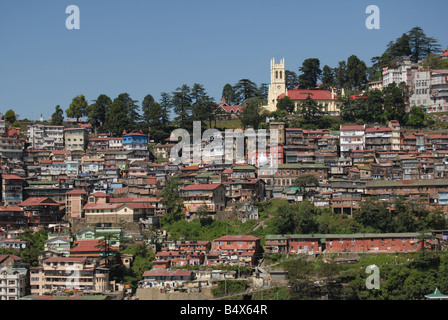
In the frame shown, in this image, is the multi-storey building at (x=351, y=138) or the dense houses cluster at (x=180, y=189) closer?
the dense houses cluster at (x=180, y=189)

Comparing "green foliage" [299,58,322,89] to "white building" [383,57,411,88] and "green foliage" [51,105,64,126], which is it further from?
"green foliage" [51,105,64,126]

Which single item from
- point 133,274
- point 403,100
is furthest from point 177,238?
point 403,100

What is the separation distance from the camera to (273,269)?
35625 mm

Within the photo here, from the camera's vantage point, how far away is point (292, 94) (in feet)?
215

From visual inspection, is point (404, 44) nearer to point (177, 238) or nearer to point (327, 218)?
point (327, 218)

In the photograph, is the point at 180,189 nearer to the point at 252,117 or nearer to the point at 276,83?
the point at 252,117

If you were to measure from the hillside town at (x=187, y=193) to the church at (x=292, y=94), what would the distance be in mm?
3169

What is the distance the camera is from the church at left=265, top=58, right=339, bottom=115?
64000mm

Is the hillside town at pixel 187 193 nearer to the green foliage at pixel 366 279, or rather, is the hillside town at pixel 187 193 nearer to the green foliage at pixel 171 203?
the green foliage at pixel 171 203

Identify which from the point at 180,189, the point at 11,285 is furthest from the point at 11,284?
the point at 180,189

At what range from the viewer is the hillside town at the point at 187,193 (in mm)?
36156

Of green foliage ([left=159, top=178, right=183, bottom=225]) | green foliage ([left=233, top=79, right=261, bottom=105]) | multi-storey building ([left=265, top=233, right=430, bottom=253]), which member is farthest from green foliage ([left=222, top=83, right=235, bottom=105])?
multi-storey building ([left=265, top=233, right=430, bottom=253])

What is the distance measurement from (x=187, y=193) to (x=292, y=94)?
26226 mm

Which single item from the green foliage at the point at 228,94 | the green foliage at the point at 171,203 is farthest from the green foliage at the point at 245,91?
the green foliage at the point at 171,203
